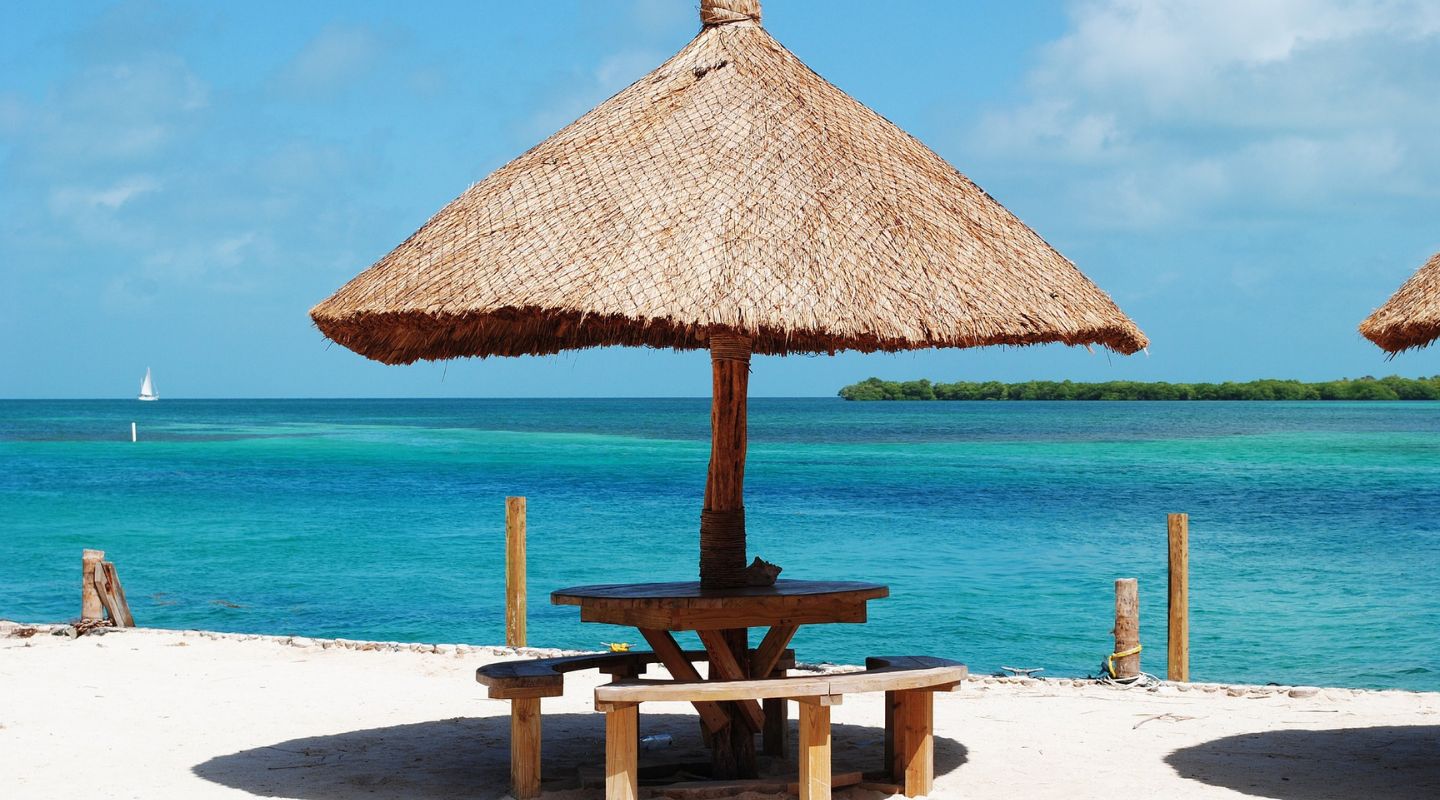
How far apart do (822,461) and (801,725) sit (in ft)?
128

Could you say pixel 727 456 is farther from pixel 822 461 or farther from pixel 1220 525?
pixel 822 461

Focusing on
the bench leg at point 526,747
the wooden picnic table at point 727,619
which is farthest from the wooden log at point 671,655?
the bench leg at point 526,747

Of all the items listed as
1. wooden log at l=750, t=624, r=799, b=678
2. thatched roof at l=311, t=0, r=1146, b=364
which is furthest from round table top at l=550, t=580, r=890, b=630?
thatched roof at l=311, t=0, r=1146, b=364

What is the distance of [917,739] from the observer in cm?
554

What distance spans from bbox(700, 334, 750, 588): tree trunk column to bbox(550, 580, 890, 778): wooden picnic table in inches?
4.5

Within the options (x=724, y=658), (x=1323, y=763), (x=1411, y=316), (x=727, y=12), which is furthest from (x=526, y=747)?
(x=1411, y=316)

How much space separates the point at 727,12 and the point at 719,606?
280cm

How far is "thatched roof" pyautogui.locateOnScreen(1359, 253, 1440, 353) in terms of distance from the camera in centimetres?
557

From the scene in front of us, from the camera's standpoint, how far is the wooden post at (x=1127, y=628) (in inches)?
351

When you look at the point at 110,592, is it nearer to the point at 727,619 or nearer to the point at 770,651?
the point at 770,651

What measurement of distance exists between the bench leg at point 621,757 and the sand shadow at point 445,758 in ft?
1.96

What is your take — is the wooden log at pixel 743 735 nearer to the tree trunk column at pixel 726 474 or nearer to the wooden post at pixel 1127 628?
the tree trunk column at pixel 726 474

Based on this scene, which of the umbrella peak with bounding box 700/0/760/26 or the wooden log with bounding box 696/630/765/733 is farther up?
the umbrella peak with bounding box 700/0/760/26

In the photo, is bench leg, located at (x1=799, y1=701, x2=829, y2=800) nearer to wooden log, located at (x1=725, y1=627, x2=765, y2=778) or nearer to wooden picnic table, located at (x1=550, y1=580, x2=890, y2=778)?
wooden picnic table, located at (x1=550, y1=580, x2=890, y2=778)
